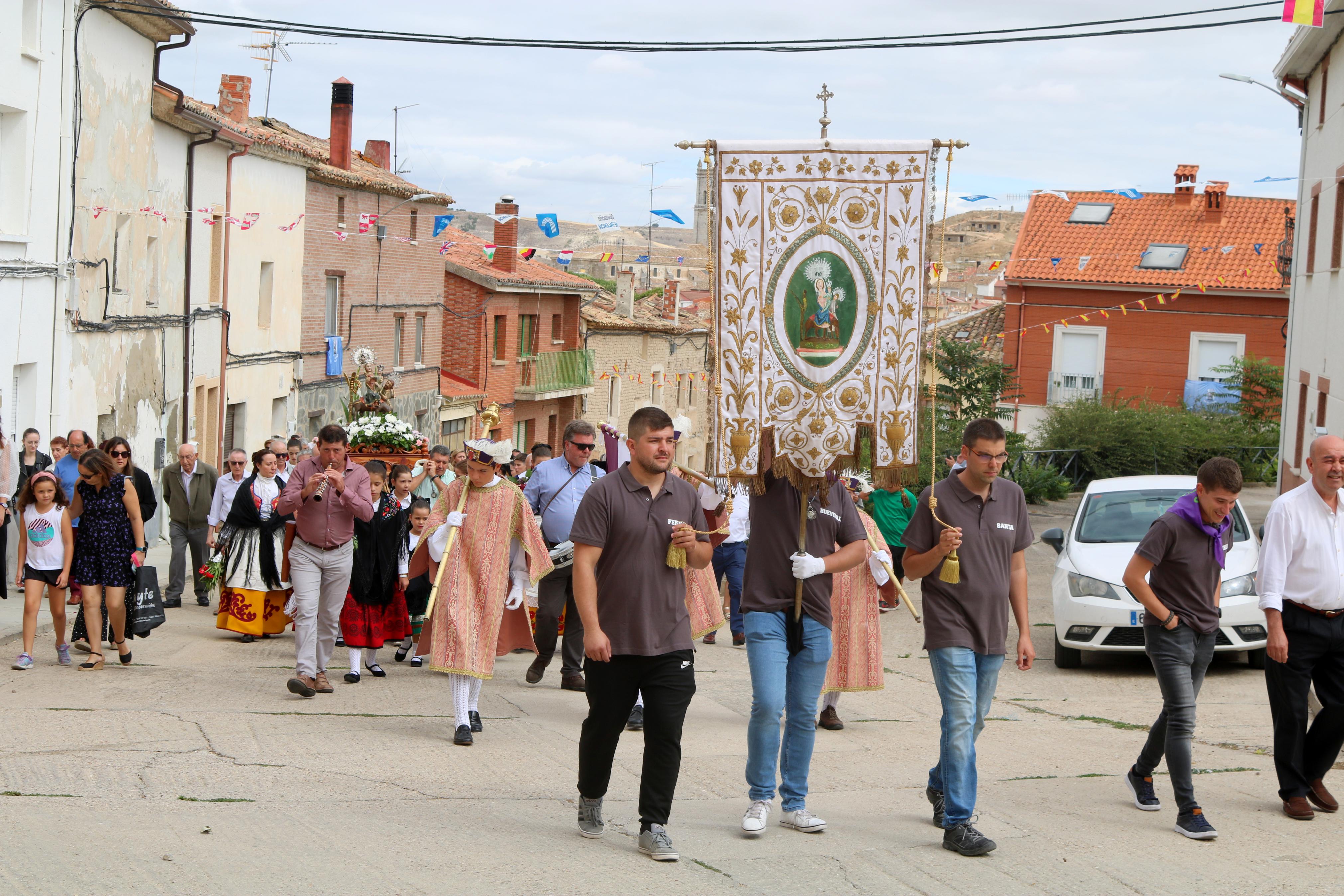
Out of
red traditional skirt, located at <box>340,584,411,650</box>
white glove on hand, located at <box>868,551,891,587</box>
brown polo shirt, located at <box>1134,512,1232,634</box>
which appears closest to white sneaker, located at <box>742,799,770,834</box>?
brown polo shirt, located at <box>1134,512,1232,634</box>

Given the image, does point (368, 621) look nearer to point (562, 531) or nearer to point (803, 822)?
point (562, 531)

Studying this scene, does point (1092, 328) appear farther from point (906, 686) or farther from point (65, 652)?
point (65, 652)

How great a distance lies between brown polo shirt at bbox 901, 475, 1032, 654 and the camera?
605 cm

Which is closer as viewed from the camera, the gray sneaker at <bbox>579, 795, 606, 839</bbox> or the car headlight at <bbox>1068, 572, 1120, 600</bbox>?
the gray sneaker at <bbox>579, 795, 606, 839</bbox>

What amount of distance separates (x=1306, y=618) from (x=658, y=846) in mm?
3200

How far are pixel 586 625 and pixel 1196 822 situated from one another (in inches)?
112

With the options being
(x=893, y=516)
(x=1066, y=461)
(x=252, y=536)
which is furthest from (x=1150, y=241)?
(x=252, y=536)

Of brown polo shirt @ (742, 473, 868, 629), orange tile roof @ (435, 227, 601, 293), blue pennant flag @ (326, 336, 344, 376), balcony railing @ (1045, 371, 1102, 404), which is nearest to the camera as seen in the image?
brown polo shirt @ (742, 473, 868, 629)

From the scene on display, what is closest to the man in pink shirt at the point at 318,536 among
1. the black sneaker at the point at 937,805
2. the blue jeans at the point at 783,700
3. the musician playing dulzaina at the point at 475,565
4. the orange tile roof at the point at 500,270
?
the musician playing dulzaina at the point at 475,565

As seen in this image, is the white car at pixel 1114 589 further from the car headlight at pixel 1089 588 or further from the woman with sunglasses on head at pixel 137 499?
the woman with sunglasses on head at pixel 137 499

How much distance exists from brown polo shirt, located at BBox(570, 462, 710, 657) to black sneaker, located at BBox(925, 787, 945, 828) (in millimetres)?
1457

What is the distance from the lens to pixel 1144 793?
6832 millimetres

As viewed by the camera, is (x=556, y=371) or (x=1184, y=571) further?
(x=556, y=371)

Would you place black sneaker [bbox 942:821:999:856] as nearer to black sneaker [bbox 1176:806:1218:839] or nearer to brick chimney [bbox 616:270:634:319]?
black sneaker [bbox 1176:806:1218:839]
